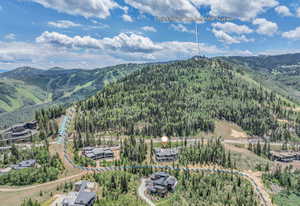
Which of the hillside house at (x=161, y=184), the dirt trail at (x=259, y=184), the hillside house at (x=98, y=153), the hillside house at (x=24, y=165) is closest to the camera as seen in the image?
the hillside house at (x=161, y=184)

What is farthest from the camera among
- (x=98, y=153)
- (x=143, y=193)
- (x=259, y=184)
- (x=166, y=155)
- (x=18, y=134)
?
(x=18, y=134)

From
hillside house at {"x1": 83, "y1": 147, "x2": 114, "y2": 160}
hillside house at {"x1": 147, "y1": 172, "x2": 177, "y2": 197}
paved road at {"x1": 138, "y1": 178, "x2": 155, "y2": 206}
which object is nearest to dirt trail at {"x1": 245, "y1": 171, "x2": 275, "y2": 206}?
hillside house at {"x1": 147, "y1": 172, "x2": 177, "y2": 197}

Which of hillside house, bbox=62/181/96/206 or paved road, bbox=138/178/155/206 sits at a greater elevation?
hillside house, bbox=62/181/96/206

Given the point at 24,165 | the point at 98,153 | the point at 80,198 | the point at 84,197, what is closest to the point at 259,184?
the point at 84,197

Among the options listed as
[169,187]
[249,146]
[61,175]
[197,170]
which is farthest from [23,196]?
[249,146]

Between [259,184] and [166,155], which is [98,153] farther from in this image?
[259,184]

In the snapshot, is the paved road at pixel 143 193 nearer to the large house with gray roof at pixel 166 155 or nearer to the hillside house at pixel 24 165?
the large house with gray roof at pixel 166 155

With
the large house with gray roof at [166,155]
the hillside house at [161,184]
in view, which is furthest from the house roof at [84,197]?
the large house with gray roof at [166,155]

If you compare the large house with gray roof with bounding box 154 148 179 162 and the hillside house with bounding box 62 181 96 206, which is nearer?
the hillside house with bounding box 62 181 96 206

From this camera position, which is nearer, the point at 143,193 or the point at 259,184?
the point at 143,193

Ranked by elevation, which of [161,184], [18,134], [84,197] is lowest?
[161,184]

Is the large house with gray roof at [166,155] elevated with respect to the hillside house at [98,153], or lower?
lower

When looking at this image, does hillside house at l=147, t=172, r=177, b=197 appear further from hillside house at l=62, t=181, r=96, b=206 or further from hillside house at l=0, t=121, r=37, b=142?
hillside house at l=0, t=121, r=37, b=142

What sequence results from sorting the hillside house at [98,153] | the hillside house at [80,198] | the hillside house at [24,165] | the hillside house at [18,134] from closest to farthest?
the hillside house at [80,198] → the hillside house at [24,165] → the hillside house at [98,153] → the hillside house at [18,134]
